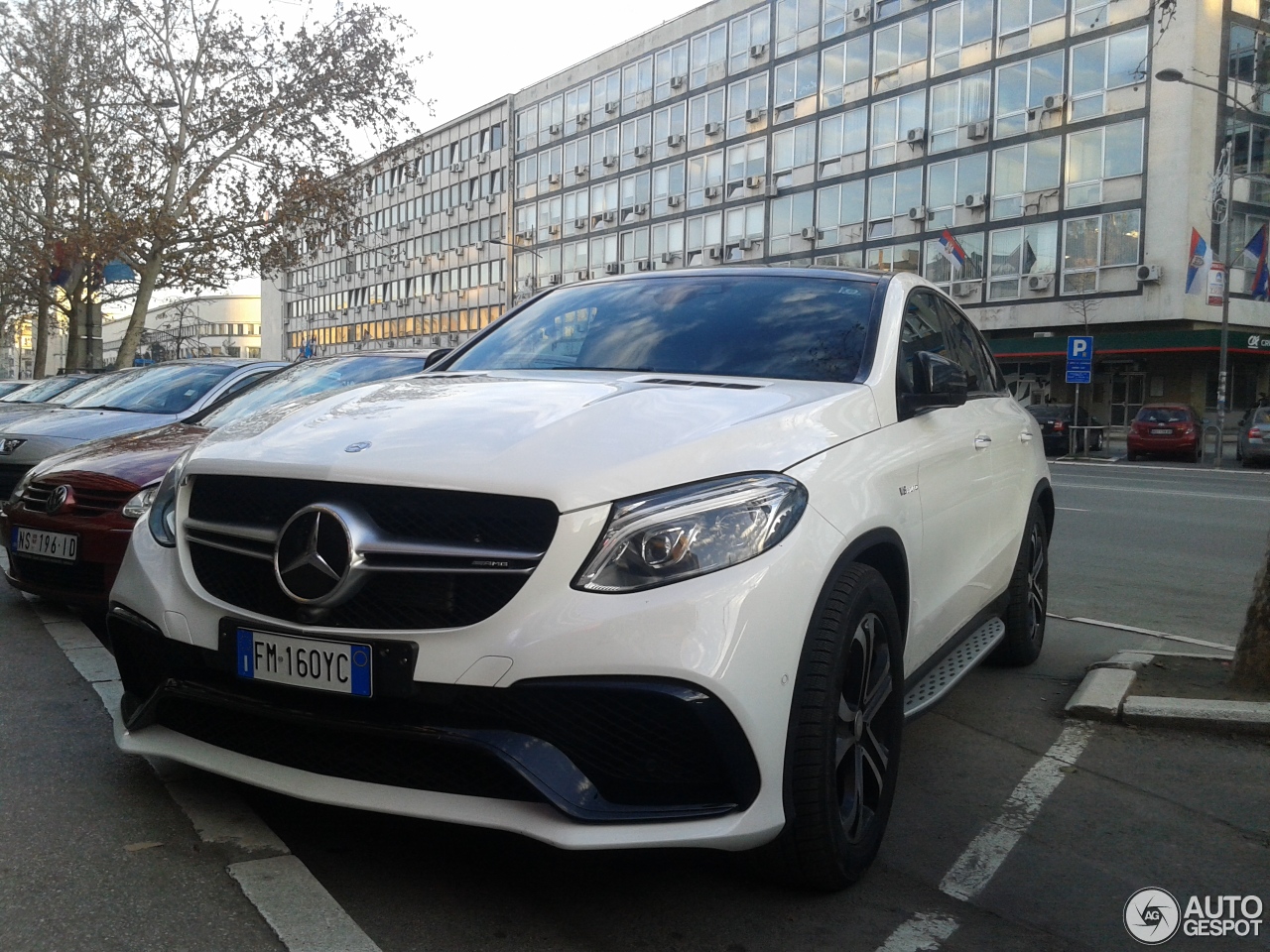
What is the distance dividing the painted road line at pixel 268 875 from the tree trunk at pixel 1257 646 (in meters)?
Answer: 3.82

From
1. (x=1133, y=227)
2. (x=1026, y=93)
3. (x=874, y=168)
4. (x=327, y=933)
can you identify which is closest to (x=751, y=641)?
(x=327, y=933)

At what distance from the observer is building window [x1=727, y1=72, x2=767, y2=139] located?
52.5m

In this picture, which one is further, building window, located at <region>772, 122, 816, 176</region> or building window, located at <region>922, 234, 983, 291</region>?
building window, located at <region>772, 122, 816, 176</region>

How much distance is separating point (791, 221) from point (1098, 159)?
13.8 m

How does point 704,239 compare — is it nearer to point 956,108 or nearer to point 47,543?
point 956,108

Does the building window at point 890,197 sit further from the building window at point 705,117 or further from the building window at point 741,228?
the building window at point 705,117

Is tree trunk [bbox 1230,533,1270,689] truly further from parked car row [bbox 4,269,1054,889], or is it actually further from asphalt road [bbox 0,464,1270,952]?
parked car row [bbox 4,269,1054,889]

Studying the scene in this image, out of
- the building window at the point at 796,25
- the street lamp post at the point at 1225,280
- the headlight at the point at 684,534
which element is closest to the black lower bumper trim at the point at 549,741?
the headlight at the point at 684,534

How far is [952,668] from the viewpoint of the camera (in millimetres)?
4270

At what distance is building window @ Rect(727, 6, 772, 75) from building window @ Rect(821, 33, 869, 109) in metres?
3.83

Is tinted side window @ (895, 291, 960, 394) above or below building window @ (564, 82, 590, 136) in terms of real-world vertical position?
below

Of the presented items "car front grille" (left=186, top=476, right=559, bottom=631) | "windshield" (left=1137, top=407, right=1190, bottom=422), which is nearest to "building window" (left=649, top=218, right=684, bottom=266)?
"windshield" (left=1137, top=407, right=1190, bottom=422)

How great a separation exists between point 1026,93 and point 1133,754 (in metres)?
41.6

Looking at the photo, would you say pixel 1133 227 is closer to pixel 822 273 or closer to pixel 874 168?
pixel 874 168
